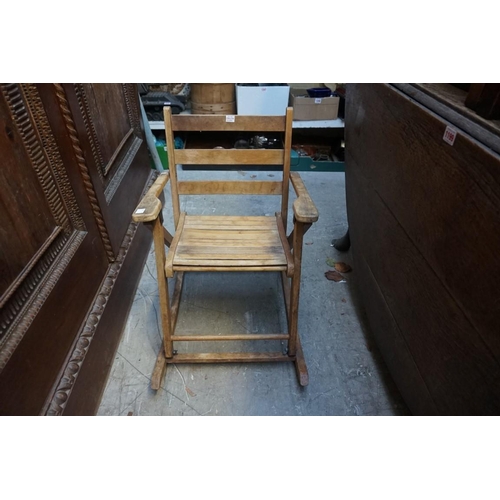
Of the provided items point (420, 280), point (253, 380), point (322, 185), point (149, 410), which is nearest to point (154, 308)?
point (149, 410)

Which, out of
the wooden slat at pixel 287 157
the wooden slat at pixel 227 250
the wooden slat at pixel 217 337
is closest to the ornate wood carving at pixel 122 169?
the wooden slat at pixel 227 250

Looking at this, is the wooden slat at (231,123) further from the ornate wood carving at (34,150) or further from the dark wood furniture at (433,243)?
the ornate wood carving at (34,150)

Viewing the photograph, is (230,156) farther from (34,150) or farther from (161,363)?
(161,363)

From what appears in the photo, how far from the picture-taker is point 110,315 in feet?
4.72

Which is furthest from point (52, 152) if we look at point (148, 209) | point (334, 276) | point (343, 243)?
point (343, 243)

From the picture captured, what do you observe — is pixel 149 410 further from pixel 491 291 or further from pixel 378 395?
pixel 491 291

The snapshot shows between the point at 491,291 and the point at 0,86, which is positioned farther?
the point at 0,86

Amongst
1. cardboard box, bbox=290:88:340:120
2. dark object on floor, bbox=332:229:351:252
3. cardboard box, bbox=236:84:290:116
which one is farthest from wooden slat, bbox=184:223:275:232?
cardboard box, bbox=290:88:340:120

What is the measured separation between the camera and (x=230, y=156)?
1518 mm

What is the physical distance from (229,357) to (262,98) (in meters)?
2.41

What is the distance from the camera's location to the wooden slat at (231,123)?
1434 millimetres

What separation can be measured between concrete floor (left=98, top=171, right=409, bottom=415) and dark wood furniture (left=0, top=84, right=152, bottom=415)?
0.42ft

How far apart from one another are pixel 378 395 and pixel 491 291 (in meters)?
0.79

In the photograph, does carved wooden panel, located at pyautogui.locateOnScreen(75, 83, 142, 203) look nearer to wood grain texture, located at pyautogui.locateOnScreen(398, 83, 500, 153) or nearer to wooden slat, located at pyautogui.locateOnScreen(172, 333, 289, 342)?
wooden slat, located at pyautogui.locateOnScreen(172, 333, 289, 342)
